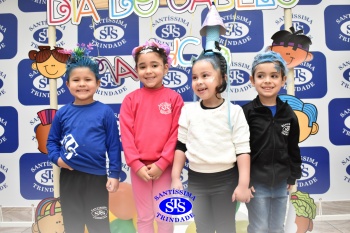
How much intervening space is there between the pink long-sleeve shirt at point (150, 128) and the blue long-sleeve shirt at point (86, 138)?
81 mm

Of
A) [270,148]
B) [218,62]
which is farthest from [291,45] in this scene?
[270,148]

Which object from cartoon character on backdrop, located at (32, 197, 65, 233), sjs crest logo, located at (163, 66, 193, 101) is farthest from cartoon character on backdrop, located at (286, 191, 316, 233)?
cartoon character on backdrop, located at (32, 197, 65, 233)

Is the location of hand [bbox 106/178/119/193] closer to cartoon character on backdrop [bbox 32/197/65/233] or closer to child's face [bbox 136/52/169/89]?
child's face [bbox 136/52/169/89]

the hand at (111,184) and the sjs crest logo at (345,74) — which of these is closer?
the hand at (111,184)

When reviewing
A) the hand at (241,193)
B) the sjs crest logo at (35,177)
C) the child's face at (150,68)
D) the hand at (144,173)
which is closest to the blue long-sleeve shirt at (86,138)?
the hand at (144,173)

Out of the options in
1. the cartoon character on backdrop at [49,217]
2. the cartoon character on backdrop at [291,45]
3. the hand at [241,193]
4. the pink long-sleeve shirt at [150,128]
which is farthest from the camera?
the cartoon character on backdrop at [49,217]

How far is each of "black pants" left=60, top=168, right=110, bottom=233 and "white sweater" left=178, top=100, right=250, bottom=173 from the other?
488 mm

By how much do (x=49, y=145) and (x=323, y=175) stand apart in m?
1.97

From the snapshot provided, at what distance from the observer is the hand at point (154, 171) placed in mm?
1596

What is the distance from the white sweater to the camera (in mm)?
1523

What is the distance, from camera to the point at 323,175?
2562 millimetres

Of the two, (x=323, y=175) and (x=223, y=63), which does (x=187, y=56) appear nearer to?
(x=223, y=63)

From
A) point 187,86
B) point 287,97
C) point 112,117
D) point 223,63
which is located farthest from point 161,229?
point 187,86

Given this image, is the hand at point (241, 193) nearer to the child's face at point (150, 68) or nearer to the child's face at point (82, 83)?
the child's face at point (150, 68)
